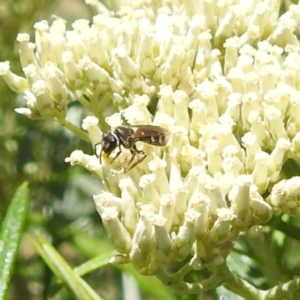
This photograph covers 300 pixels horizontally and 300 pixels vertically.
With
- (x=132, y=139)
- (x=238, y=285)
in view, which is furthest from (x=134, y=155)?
(x=238, y=285)

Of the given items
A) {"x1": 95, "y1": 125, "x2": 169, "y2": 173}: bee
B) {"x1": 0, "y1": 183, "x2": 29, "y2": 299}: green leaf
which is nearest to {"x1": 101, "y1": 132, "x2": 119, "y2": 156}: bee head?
{"x1": 95, "y1": 125, "x2": 169, "y2": 173}: bee

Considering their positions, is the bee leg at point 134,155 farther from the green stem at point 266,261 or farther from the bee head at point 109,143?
the green stem at point 266,261

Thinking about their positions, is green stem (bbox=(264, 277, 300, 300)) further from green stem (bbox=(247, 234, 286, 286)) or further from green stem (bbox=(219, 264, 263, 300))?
green stem (bbox=(247, 234, 286, 286))

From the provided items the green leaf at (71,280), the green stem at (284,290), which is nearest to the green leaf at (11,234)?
the green leaf at (71,280)

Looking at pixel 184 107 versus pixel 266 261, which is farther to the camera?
pixel 266 261

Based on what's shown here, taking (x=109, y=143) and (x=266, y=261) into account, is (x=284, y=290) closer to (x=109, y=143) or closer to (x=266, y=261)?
(x=266, y=261)

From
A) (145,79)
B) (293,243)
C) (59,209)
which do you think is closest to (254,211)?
(145,79)
